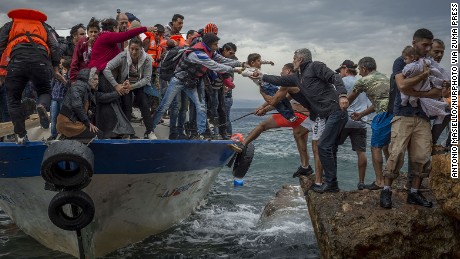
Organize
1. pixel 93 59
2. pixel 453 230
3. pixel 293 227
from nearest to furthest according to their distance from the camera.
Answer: pixel 453 230 < pixel 93 59 < pixel 293 227

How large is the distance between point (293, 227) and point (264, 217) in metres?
1.01

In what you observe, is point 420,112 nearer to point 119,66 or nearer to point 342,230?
point 342,230

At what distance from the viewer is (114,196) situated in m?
6.45

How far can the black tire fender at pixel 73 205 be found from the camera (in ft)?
16.8

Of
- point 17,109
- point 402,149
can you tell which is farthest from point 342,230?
point 17,109

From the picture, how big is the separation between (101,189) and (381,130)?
4.08 meters

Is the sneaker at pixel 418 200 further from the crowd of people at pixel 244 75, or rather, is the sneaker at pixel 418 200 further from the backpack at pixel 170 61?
the backpack at pixel 170 61

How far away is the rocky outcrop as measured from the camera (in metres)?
5.50

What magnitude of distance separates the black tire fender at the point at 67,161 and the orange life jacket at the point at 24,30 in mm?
2046

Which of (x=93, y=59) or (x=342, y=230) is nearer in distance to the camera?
(x=342, y=230)

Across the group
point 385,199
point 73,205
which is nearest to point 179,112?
point 73,205

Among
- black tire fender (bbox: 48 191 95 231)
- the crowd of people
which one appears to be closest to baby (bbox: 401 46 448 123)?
the crowd of people

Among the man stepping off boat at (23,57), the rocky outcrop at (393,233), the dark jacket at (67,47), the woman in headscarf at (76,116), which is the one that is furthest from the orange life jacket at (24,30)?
the rocky outcrop at (393,233)

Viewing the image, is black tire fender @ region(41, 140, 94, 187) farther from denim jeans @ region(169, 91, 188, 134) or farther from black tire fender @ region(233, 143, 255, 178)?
black tire fender @ region(233, 143, 255, 178)
